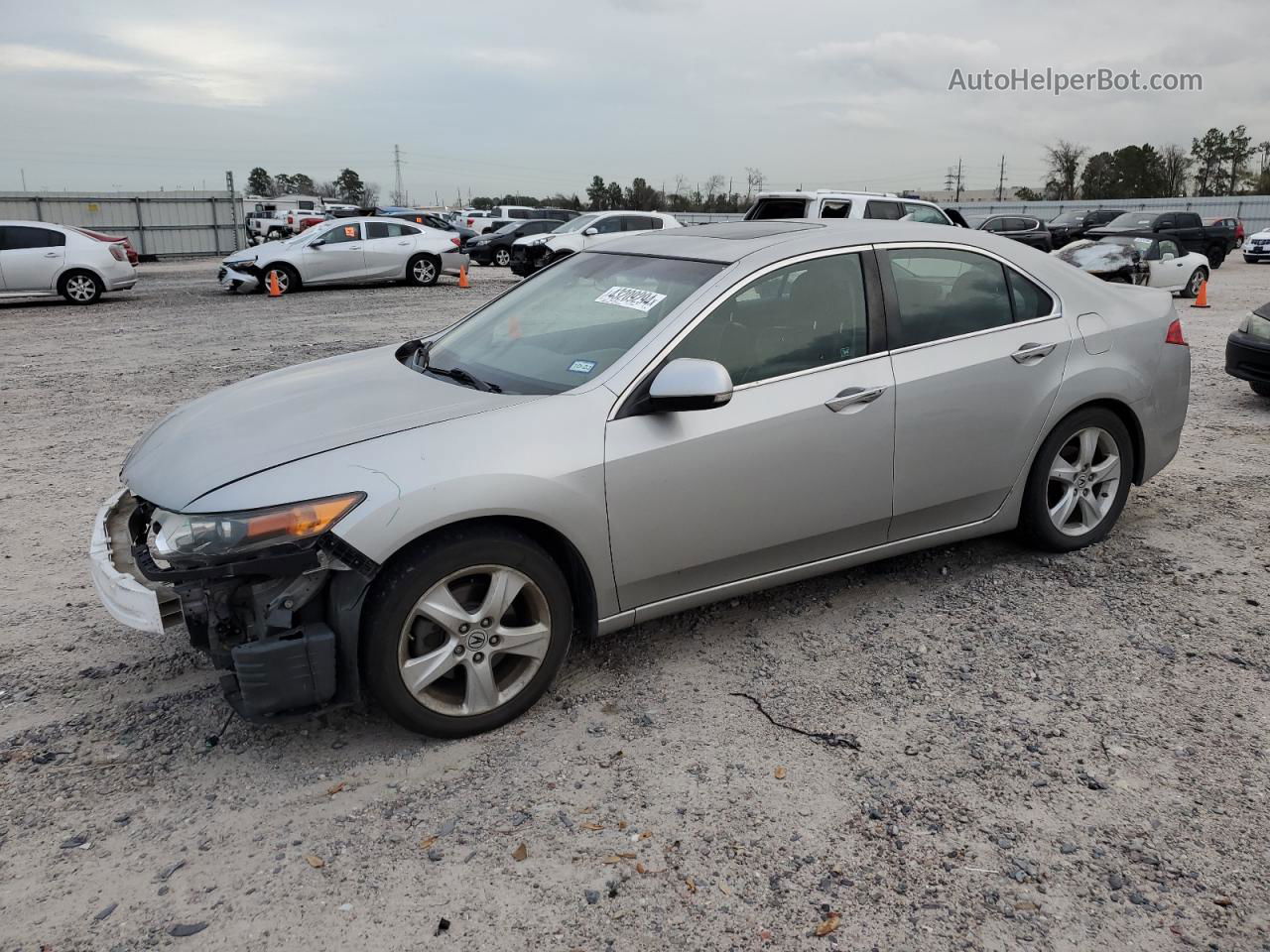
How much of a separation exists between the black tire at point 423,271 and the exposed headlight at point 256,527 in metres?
19.4

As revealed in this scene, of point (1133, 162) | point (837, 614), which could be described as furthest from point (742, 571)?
point (1133, 162)

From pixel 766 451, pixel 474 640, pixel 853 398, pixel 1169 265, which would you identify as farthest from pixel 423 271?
pixel 474 640

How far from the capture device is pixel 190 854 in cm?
278

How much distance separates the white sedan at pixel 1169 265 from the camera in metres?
17.3

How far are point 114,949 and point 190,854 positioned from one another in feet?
1.20

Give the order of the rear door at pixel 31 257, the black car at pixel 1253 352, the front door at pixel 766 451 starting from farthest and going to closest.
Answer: the rear door at pixel 31 257 < the black car at pixel 1253 352 < the front door at pixel 766 451

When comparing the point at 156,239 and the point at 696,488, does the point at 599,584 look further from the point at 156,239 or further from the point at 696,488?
the point at 156,239

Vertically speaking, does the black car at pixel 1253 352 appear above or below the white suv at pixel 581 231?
below

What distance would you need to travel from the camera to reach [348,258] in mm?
20375

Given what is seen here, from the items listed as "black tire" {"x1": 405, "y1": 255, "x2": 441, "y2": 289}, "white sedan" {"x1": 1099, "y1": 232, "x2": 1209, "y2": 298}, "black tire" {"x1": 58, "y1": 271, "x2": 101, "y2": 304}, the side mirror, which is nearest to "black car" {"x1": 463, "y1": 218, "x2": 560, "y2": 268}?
"black tire" {"x1": 405, "y1": 255, "x2": 441, "y2": 289}

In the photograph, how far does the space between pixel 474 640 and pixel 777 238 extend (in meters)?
2.11

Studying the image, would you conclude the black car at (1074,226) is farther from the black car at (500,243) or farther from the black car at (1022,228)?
the black car at (500,243)

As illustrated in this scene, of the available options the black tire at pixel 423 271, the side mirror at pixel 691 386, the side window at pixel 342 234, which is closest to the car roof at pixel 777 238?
the side mirror at pixel 691 386

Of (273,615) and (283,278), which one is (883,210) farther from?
(273,615)
